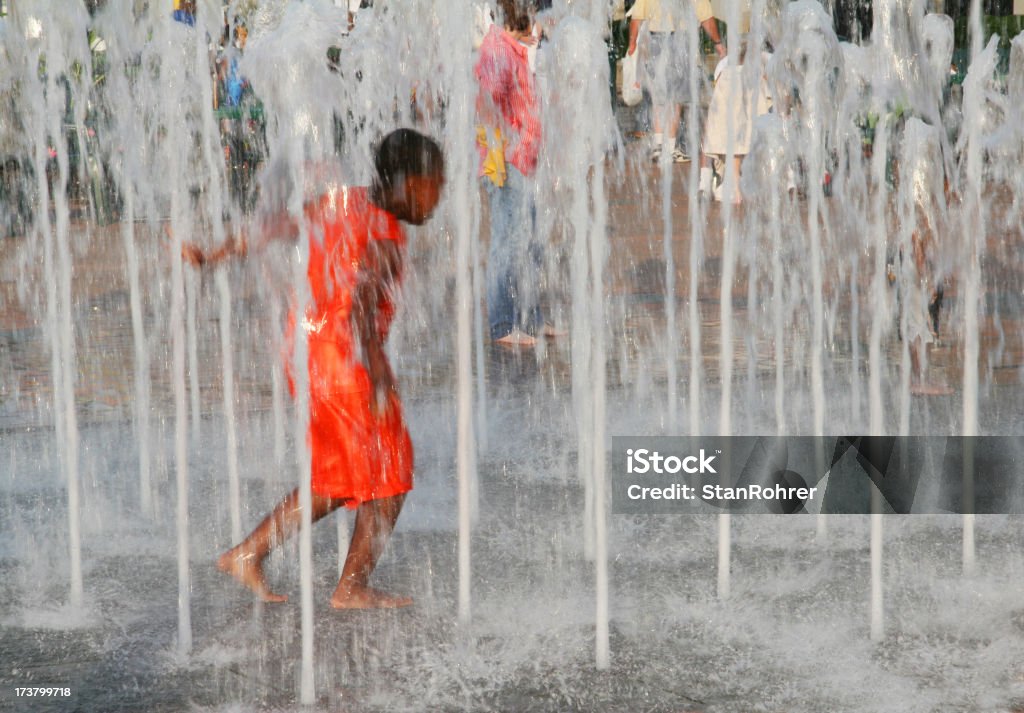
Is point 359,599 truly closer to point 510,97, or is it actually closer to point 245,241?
point 245,241

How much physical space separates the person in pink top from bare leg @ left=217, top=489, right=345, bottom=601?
11.7 feet

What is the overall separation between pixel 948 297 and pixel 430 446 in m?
4.52

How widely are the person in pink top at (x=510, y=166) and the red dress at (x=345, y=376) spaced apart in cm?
339

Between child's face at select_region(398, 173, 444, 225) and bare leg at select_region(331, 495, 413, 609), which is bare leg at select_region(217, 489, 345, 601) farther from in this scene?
child's face at select_region(398, 173, 444, 225)

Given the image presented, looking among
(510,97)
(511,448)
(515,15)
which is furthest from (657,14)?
(511,448)

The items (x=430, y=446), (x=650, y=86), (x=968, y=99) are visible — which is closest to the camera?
(x=968, y=99)

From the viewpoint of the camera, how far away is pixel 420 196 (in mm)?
3607

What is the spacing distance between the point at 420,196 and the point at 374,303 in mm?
294

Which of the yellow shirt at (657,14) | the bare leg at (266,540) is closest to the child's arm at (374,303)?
the bare leg at (266,540)

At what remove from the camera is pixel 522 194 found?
750 centimetres

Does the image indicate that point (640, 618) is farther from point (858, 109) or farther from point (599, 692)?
point (858, 109)

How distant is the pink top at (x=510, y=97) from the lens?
6.90 m

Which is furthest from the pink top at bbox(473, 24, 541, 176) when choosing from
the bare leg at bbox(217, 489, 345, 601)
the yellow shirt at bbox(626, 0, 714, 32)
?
the yellow shirt at bbox(626, 0, 714, 32)

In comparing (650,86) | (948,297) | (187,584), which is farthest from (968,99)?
(650,86)
